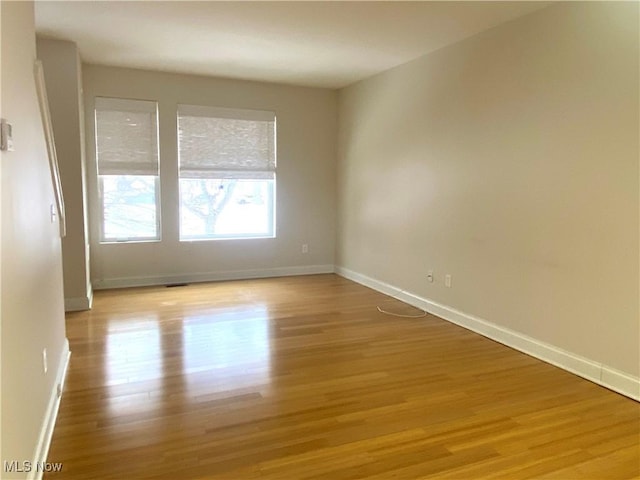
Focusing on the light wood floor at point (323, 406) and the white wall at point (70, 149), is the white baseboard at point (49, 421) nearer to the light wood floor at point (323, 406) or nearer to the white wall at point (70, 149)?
the light wood floor at point (323, 406)

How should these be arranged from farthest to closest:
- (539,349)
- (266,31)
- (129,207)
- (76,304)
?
(129,207) → (76,304) → (266,31) → (539,349)

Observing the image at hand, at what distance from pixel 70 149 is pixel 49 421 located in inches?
118

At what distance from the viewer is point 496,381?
10.3 ft

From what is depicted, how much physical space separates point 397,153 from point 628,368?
307 cm

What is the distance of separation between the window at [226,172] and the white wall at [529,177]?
1717 mm

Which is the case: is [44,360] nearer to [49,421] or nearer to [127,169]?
[49,421]

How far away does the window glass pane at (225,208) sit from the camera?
6145 mm

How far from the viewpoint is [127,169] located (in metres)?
5.70

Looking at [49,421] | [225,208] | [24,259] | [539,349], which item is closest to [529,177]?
[539,349]

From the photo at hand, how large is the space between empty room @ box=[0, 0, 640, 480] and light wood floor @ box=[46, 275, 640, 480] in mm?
20

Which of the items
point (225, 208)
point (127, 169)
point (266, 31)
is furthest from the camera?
point (225, 208)

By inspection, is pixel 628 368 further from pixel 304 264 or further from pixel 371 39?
pixel 304 264

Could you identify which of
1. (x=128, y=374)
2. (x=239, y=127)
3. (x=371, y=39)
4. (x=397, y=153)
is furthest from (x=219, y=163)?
(x=128, y=374)

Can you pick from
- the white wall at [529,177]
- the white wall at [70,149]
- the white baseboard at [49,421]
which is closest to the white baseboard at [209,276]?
the white wall at [70,149]
